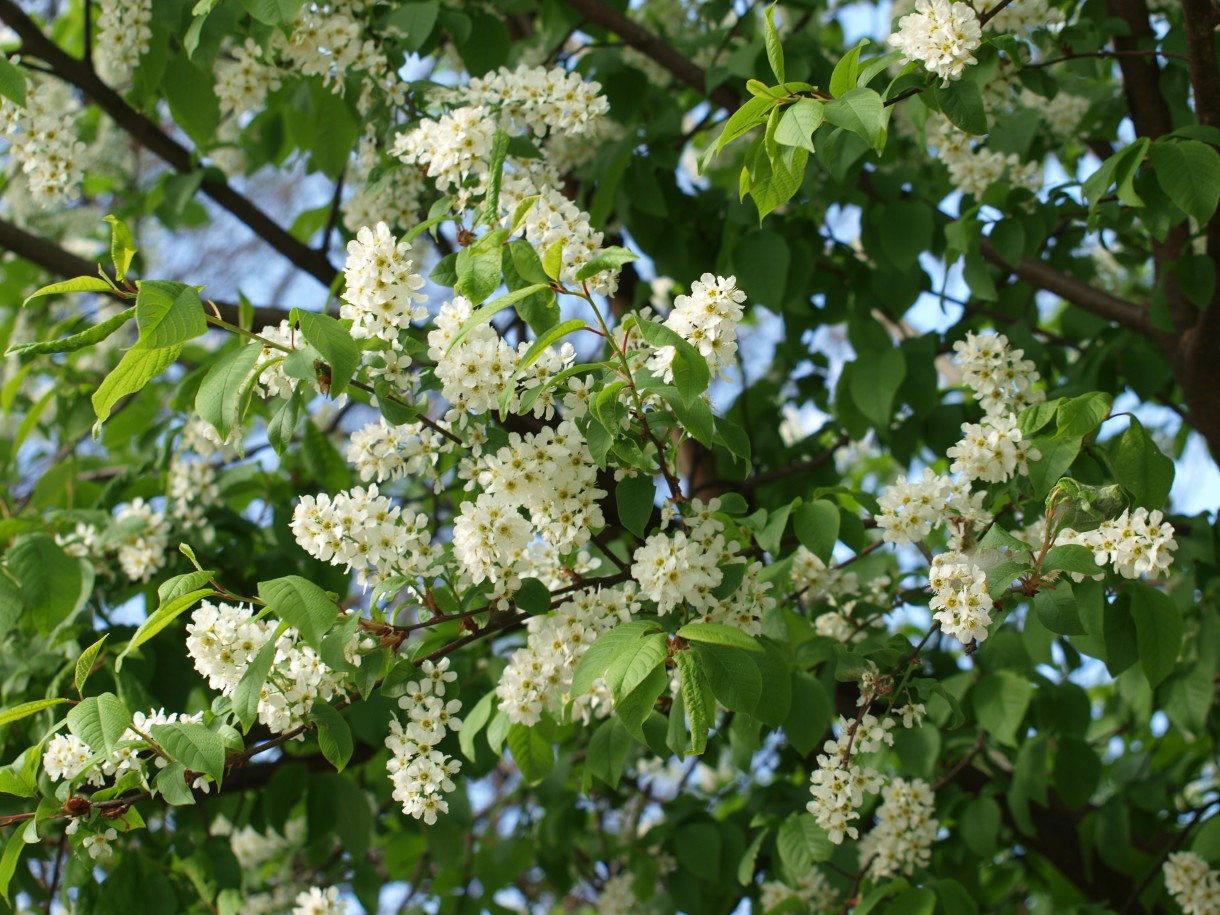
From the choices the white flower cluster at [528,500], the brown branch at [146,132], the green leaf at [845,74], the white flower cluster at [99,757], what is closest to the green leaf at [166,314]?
the white flower cluster at [528,500]

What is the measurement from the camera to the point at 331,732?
1.85 m

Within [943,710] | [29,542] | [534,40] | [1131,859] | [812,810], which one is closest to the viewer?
[812,810]

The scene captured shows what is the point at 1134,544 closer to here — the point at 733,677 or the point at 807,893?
the point at 733,677

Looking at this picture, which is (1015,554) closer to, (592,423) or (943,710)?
(592,423)

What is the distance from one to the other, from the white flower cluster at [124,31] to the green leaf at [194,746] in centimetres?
170

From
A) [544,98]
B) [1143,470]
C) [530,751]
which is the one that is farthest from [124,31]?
[1143,470]

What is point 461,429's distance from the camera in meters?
1.88

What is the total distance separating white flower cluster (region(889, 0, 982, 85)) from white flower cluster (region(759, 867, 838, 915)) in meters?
1.76

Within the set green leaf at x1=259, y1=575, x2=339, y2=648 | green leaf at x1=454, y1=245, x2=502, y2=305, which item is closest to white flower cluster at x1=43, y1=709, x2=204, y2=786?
green leaf at x1=259, y1=575, x2=339, y2=648

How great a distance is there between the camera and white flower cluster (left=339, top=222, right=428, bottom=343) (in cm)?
184

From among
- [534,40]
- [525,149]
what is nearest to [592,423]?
[525,149]

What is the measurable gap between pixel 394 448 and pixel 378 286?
268 mm

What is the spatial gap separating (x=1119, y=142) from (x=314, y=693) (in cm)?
318

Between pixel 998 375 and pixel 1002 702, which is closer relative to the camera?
pixel 998 375
